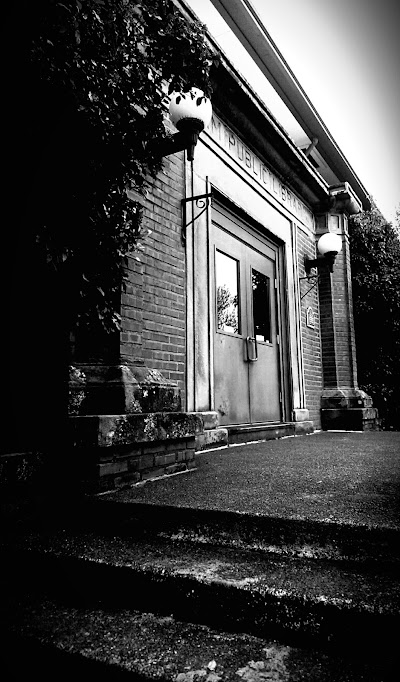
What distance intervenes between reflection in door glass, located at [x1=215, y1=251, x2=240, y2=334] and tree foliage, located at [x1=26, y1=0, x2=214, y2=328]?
2328 millimetres

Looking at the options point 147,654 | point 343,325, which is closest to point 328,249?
point 343,325

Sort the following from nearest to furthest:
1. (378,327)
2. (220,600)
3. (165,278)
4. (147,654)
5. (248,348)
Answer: (147,654) < (220,600) < (165,278) < (248,348) < (378,327)

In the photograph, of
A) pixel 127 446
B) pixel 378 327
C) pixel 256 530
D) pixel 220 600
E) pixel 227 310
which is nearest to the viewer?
pixel 220 600

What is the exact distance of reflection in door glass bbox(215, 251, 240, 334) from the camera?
464 centimetres

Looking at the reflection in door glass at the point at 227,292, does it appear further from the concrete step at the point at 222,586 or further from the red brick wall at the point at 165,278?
the concrete step at the point at 222,586

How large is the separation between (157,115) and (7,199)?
3.06 ft

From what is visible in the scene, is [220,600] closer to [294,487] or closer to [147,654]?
[147,654]

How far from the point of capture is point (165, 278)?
11.5 feet

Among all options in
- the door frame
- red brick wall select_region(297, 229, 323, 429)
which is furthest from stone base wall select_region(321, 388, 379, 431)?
the door frame

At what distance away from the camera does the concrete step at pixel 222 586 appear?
1144 mm

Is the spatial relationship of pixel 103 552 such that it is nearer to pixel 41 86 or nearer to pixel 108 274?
pixel 108 274

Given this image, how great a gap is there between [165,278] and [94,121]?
5.18 ft

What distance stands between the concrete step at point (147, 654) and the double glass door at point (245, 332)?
312cm

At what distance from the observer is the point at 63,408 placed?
2254mm
